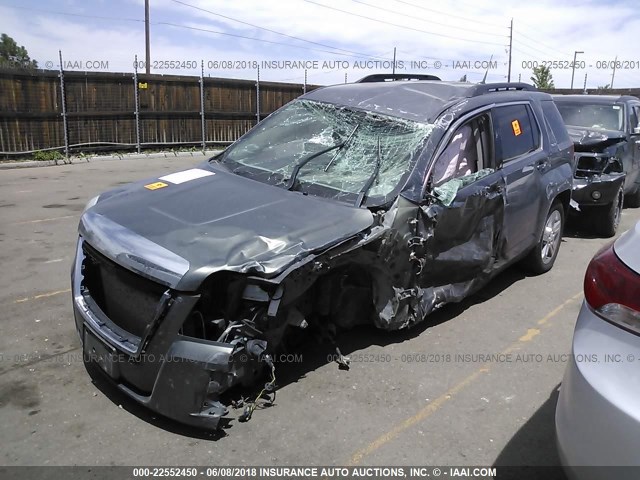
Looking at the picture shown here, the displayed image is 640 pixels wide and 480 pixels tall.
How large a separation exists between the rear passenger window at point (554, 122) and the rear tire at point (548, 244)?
2.39 feet

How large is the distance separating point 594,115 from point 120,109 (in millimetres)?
12568

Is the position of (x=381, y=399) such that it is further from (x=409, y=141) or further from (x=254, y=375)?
(x=409, y=141)

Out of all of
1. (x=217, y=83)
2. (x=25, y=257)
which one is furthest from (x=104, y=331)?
(x=217, y=83)

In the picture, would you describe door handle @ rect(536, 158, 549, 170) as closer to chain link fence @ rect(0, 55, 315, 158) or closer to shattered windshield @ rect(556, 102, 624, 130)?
shattered windshield @ rect(556, 102, 624, 130)

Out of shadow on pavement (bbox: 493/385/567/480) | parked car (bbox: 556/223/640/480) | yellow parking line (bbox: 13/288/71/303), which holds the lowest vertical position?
shadow on pavement (bbox: 493/385/567/480)

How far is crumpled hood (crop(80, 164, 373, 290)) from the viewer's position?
9.70 feet

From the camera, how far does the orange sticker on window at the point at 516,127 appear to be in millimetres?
5131

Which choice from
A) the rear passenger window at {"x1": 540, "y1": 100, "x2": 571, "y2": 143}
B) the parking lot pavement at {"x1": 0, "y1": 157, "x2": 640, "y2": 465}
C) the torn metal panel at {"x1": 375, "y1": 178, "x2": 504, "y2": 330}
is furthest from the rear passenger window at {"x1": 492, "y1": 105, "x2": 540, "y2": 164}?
the parking lot pavement at {"x1": 0, "y1": 157, "x2": 640, "y2": 465}

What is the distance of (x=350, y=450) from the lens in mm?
2943

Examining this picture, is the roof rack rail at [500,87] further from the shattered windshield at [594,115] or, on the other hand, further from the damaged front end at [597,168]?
the shattered windshield at [594,115]

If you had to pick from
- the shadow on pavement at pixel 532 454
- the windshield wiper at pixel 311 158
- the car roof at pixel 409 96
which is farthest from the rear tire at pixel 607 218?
the shadow on pavement at pixel 532 454

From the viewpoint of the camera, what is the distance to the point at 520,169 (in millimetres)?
4984

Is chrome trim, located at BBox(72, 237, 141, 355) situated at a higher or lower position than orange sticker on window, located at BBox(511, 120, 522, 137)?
lower

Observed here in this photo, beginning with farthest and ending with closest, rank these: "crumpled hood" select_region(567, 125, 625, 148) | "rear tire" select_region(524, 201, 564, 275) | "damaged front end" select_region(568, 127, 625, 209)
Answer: "crumpled hood" select_region(567, 125, 625, 148)
"damaged front end" select_region(568, 127, 625, 209)
"rear tire" select_region(524, 201, 564, 275)
